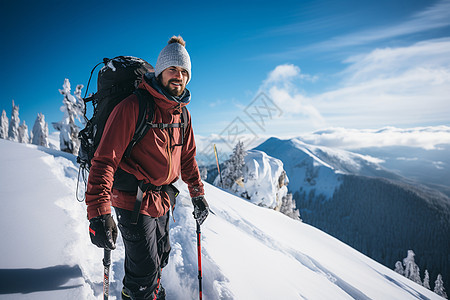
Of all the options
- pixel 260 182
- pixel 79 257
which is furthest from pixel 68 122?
pixel 260 182

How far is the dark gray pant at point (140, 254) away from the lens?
2240mm

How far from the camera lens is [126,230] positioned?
87.9 inches

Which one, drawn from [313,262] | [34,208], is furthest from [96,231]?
[313,262]

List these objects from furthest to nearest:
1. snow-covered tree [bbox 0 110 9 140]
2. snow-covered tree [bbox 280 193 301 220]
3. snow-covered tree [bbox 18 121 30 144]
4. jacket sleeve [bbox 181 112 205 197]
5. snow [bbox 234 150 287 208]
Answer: snow-covered tree [bbox 18 121 30 144], snow-covered tree [bbox 0 110 9 140], snow-covered tree [bbox 280 193 301 220], snow [bbox 234 150 287 208], jacket sleeve [bbox 181 112 205 197]

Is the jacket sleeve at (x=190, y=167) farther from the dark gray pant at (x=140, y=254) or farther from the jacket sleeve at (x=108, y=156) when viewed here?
the jacket sleeve at (x=108, y=156)

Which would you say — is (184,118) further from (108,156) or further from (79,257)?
(79,257)

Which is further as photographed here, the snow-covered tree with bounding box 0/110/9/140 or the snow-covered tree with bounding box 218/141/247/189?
the snow-covered tree with bounding box 0/110/9/140

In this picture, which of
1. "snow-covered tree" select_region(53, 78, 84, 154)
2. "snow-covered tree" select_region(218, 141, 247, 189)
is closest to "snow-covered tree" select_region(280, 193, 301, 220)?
"snow-covered tree" select_region(218, 141, 247, 189)

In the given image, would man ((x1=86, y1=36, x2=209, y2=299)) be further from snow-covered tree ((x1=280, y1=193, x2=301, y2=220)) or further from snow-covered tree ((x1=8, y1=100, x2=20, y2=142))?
snow-covered tree ((x1=8, y1=100, x2=20, y2=142))

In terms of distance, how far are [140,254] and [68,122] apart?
22.2 m

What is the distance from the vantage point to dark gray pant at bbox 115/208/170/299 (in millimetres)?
2240

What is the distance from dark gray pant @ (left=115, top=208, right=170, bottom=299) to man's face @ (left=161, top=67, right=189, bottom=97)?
1.49m

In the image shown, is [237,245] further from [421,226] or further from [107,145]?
[421,226]

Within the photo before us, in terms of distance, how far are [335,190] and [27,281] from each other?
626 feet
